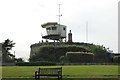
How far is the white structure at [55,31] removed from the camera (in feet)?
243

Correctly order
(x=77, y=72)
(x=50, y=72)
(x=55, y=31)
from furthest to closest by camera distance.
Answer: (x=55, y=31) < (x=77, y=72) < (x=50, y=72)

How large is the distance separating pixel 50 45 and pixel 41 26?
38.2 ft

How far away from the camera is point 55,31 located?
244 ft

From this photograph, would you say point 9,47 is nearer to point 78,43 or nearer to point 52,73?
point 78,43

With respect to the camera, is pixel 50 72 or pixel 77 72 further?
pixel 77 72

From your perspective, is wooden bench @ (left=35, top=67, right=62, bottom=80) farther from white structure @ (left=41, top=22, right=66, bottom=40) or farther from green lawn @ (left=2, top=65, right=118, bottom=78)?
white structure @ (left=41, top=22, right=66, bottom=40)

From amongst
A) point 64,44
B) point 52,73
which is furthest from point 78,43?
point 52,73

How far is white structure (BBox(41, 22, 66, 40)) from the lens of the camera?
73.9m

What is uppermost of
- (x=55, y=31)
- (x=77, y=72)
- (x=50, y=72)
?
(x=55, y=31)

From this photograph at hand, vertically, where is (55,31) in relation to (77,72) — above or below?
above

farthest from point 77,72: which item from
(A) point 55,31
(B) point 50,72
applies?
(A) point 55,31

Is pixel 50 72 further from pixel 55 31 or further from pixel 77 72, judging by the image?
pixel 55 31

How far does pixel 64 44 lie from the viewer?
221ft

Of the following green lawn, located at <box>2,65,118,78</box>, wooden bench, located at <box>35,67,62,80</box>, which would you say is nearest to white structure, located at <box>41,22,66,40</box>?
green lawn, located at <box>2,65,118,78</box>
